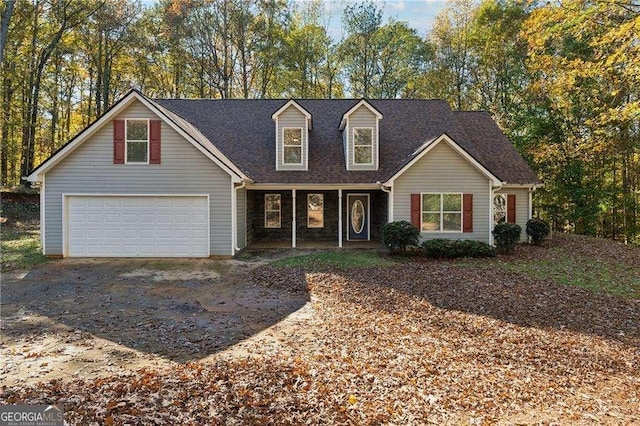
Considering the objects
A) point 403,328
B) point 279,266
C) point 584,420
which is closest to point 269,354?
point 403,328

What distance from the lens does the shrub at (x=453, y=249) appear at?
13.1 m

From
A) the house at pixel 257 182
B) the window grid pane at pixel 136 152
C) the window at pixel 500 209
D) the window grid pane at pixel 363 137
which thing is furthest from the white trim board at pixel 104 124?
the window at pixel 500 209

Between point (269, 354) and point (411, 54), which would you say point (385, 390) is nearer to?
point (269, 354)

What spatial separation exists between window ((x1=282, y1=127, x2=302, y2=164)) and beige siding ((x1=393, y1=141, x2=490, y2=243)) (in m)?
4.43

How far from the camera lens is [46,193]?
1270 centimetres

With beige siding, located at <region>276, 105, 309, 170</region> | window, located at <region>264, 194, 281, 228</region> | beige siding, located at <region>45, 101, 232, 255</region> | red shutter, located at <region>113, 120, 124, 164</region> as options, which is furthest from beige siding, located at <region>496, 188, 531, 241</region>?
red shutter, located at <region>113, 120, 124, 164</region>

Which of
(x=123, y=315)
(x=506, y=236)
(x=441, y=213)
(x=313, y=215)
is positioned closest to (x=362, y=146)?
(x=313, y=215)

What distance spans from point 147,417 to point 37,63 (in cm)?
2919

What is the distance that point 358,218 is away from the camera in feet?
57.0

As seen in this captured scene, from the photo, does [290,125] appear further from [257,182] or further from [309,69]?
[309,69]

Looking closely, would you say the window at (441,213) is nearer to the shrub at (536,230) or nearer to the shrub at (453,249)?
the shrub at (453,249)

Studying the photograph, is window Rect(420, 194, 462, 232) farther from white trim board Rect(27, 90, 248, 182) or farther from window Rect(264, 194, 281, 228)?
white trim board Rect(27, 90, 248, 182)

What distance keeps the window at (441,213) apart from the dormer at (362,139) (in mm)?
2829

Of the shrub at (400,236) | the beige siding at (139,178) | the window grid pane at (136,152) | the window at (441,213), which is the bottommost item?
the shrub at (400,236)
